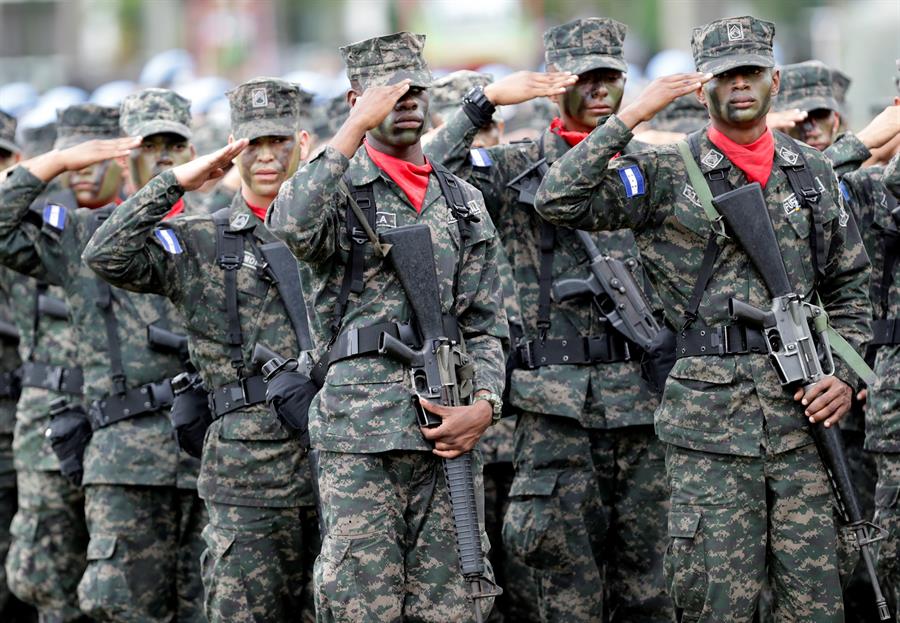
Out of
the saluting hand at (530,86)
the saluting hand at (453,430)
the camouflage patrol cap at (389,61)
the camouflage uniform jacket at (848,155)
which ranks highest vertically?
the saluting hand at (530,86)

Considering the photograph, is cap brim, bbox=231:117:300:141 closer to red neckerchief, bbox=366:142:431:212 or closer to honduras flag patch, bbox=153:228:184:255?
honduras flag patch, bbox=153:228:184:255

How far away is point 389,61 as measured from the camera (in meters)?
7.24

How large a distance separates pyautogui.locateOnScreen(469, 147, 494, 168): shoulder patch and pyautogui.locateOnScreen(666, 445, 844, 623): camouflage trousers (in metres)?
2.07

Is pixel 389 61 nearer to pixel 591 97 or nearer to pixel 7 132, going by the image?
pixel 591 97

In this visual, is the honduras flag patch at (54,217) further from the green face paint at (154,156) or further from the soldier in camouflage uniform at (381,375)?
the soldier in camouflage uniform at (381,375)

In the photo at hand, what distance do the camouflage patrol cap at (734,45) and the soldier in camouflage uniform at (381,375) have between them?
1.22 metres

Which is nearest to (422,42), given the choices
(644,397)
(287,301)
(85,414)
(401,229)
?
(401,229)

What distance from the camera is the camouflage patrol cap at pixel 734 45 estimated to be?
24.4ft

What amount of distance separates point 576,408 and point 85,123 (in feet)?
12.0

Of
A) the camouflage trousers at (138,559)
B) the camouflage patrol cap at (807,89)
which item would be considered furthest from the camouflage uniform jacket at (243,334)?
the camouflage patrol cap at (807,89)

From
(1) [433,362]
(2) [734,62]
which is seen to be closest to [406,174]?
(1) [433,362]

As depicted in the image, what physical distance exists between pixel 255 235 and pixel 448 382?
1.53 metres

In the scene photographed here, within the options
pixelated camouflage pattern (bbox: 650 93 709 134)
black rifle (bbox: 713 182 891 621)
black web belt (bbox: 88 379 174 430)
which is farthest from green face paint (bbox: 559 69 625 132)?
black web belt (bbox: 88 379 174 430)

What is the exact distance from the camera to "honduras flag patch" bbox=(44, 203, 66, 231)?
8.93 metres
